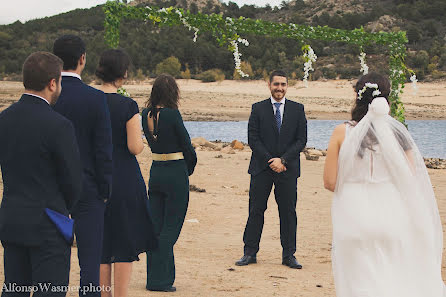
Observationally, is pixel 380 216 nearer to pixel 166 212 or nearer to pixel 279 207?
pixel 166 212

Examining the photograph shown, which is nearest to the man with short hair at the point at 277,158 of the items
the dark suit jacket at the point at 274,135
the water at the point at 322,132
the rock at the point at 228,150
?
the dark suit jacket at the point at 274,135

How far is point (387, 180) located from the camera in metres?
4.81

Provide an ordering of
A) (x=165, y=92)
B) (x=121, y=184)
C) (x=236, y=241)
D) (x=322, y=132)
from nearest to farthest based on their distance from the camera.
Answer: (x=121, y=184) < (x=165, y=92) < (x=236, y=241) < (x=322, y=132)

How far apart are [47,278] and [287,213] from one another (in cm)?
409

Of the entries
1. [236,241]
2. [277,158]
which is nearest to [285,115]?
[277,158]

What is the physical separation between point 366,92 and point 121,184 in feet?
6.06

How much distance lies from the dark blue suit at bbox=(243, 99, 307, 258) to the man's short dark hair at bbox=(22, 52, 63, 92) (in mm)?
3846

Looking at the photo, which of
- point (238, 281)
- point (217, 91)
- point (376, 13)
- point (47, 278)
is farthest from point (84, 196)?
point (376, 13)

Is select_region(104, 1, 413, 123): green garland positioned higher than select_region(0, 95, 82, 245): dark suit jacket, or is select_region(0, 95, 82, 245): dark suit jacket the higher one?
select_region(104, 1, 413, 123): green garland

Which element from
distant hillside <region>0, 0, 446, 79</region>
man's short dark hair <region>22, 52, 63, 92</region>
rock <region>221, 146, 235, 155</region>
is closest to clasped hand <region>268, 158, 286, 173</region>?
man's short dark hair <region>22, 52, 63, 92</region>

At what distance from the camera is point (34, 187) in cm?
389

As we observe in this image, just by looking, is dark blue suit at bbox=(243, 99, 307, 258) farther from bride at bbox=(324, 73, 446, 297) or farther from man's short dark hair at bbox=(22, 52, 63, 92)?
man's short dark hair at bbox=(22, 52, 63, 92)

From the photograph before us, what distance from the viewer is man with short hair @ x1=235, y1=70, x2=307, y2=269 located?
7.60m

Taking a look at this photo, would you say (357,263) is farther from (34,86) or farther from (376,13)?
(376,13)
